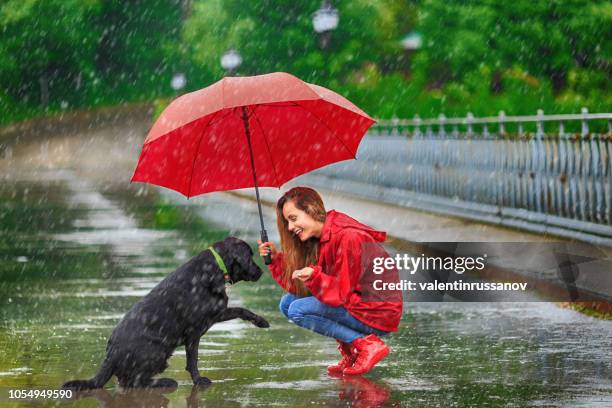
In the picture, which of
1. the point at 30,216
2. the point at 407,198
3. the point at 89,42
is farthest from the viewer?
the point at 89,42

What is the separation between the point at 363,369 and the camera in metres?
7.84

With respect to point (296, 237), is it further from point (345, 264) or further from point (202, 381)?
point (202, 381)

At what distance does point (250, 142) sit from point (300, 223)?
0.82 meters


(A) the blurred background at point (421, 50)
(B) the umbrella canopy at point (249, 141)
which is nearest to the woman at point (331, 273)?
(B) the umbrella canopy at point (249, 141)

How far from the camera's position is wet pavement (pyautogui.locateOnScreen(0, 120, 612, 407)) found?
745 cm

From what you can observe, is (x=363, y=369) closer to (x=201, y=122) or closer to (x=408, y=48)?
(x=201, y=122)

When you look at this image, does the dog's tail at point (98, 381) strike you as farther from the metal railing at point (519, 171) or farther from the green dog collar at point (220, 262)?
the metal railing at point (519, 171)

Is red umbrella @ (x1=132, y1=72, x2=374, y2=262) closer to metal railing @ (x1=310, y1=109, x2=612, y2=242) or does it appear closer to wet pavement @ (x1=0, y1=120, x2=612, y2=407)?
wet pavement @ (x1=0, y1=120, x2=612, y2=407)

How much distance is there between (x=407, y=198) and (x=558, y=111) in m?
9.80

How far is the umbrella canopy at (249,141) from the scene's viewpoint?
7.89 m

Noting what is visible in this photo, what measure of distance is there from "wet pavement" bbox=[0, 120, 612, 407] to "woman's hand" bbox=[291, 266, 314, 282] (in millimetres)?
674

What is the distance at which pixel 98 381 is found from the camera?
24.2 feet

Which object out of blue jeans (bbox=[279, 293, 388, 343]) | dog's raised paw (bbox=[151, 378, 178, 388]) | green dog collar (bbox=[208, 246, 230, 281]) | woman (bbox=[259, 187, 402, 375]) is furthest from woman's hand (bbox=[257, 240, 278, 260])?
dog's raised paw (bbox=[151, 378, 178, 388])

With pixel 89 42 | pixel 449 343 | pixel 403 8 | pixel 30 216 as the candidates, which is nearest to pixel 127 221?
pixel 30 216
